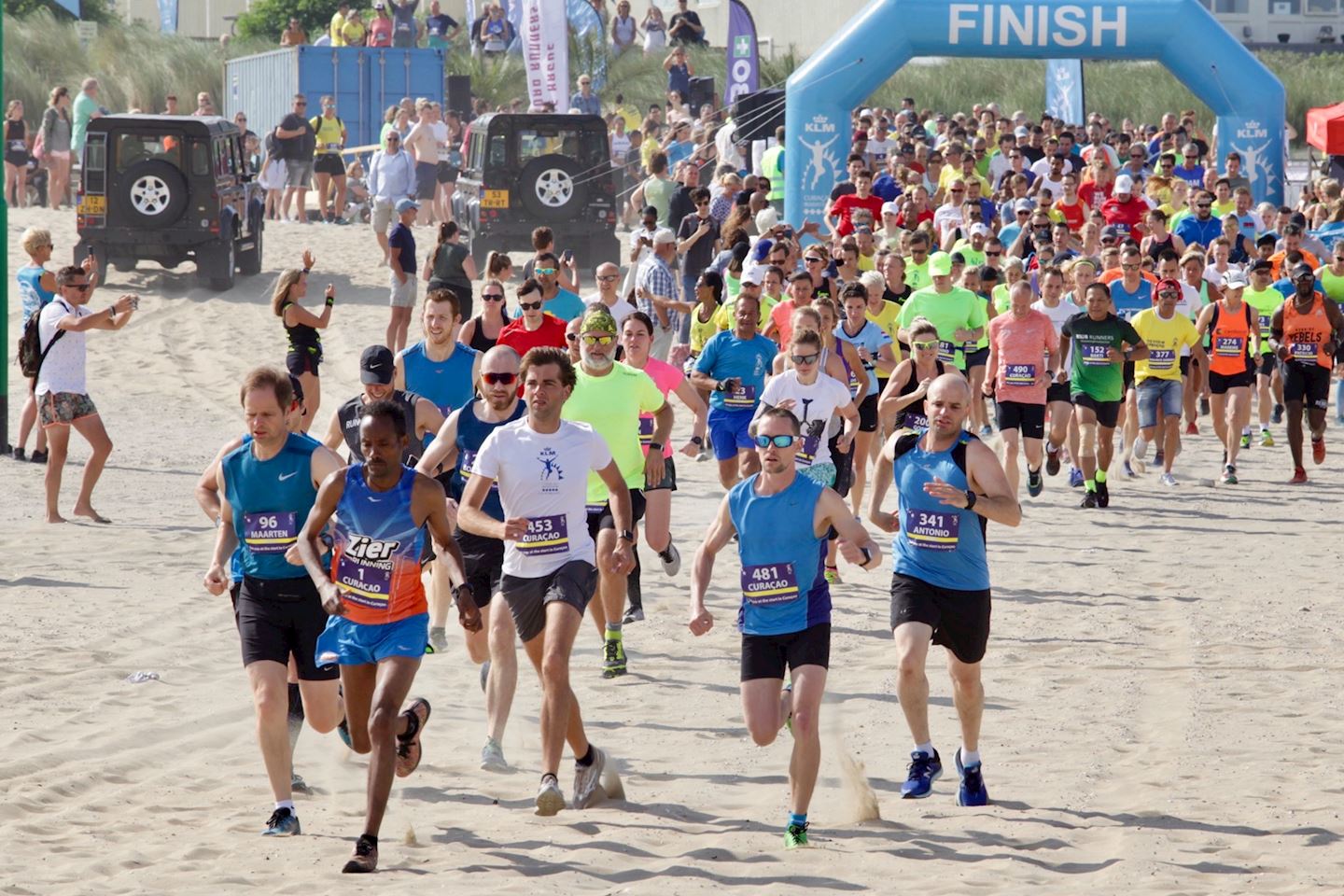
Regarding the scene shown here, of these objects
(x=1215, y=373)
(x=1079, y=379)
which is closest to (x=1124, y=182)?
(x=1215, y=373)

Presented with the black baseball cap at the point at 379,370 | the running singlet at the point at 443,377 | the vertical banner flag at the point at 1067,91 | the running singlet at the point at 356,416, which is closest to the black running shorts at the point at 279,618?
the black baseball cap at the point at 379,370

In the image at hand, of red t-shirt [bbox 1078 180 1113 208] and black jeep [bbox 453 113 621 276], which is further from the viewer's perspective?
black jeep [bbox 453 113 621 276]

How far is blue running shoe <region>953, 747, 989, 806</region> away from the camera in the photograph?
23.7 feet

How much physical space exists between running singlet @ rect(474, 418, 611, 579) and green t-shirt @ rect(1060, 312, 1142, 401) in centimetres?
727

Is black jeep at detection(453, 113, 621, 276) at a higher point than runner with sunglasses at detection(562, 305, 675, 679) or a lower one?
higher

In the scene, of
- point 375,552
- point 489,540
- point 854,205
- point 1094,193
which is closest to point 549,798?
point 375,552

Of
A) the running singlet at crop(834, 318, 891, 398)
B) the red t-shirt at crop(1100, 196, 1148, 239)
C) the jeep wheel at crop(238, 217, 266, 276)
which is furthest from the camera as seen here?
the jeep wheel at crop(238, 217, 266, 276)

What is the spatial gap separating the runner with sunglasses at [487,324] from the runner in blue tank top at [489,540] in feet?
7.40

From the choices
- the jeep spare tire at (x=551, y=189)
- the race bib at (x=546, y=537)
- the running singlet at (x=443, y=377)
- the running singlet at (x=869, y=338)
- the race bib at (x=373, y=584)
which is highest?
the jeep spare tire at (x=551, y=189)

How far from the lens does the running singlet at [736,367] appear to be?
36.8 feet

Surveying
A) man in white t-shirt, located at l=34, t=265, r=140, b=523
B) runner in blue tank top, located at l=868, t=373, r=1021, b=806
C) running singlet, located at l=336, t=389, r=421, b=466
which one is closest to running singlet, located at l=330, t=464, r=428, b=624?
running singlet, located at l=336, t=389, r=421, b=466

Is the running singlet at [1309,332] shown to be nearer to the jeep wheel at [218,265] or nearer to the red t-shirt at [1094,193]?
the red t-shirt at [1094,193]

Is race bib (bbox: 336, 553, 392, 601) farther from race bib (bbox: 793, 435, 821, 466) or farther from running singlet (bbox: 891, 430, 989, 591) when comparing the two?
race bib (bbox: 793, 435, 821, 466)

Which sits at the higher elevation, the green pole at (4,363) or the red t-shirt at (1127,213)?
the red t-shirt at (1127,213)
